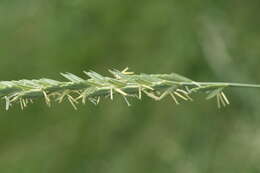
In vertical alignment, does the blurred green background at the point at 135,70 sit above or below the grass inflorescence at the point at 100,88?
above

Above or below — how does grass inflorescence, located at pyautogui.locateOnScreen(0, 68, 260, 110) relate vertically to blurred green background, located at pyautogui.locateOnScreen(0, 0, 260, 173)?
below

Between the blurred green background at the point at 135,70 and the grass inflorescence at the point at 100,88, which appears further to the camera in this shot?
the blurred green background at the point at 135,70

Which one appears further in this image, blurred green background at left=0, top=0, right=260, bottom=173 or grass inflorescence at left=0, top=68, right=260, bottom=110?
blurred green background at left=0, top=0, right=260, bottom=173

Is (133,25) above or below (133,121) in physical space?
above

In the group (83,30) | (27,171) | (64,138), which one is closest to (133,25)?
(83,30)

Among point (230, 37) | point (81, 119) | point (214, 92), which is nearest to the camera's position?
Result: point (214, 92)

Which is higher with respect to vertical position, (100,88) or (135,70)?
(135,70)

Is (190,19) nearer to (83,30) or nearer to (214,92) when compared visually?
(83,30)

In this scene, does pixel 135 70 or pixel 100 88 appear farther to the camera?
pixel 135 70
